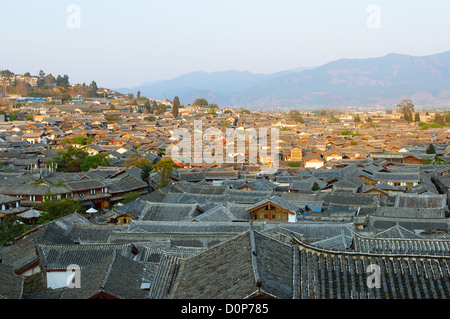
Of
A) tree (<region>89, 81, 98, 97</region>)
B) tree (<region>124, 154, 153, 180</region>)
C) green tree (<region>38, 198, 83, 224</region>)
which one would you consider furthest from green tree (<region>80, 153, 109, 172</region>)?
tree (<region>89, 81, 98, 97</region>)

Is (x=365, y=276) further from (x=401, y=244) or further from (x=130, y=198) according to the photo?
(x=130, y=198)

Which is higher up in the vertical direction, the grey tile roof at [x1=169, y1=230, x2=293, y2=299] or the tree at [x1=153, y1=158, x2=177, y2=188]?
the grey tile roof at [x1=169, y1=230, x2=293, y2=299]

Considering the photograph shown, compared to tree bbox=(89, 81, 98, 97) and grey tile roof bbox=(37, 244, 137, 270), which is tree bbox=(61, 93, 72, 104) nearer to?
tree bbox=(89, 81, 98, 97)

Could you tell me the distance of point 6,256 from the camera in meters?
14.6

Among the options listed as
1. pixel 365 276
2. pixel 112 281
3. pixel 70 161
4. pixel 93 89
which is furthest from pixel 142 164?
pixel 93 89

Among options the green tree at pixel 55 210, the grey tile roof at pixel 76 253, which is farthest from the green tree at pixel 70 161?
the grey tile roof at pixel 76 253

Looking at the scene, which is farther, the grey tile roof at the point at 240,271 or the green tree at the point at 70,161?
the green tree at the point at 70,161

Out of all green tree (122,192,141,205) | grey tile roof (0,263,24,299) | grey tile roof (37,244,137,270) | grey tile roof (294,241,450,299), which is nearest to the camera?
grey tile roof (294,241,450,299)

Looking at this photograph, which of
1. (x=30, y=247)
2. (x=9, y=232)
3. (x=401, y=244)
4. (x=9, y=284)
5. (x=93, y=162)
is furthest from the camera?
(x=93, y=162)

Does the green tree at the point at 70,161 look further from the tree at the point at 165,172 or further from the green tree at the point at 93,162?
the tree at the point at 165,172

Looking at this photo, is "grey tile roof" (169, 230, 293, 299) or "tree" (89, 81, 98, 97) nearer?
"grey tile roof" (169, 230, 293, 299)

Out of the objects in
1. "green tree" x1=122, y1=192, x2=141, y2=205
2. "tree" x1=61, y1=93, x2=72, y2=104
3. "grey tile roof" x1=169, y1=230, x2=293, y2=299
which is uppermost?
"tree" x1=61, y1=93, x2=72, y2=104

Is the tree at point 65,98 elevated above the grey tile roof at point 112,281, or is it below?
above
